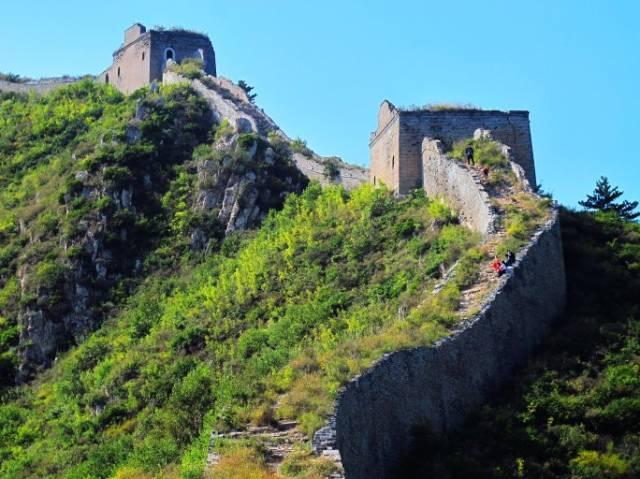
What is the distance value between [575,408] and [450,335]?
2.66m

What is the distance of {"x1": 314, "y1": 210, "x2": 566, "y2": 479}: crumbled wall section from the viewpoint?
1691 cm

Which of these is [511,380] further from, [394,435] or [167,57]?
[167,57]

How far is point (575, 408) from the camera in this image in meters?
20.3

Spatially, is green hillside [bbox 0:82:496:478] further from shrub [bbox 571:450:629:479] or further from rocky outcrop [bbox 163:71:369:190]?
shrub [bbox 571:450:629:479]

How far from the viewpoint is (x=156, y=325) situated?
32125 mm

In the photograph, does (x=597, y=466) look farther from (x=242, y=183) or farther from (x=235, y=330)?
(x=242, y=183)

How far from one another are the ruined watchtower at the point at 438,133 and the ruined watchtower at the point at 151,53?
19.8 m

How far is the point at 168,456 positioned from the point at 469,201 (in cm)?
1179

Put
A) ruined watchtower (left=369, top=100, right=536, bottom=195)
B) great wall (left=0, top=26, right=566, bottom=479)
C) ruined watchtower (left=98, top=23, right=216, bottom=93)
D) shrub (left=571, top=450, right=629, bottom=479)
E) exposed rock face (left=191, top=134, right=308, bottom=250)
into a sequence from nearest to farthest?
great wall (left=0, top=26, right=566, bottom=479) → shrub (left=571, top=450, right=629, bottom=479) → ruined watchtower (left=369, top=100, right=536, bottom=195) → exposed rock face (left=191, top=134, right=308, bottom=250) → ruined watchtower (left=98, top=23, right=216, bottom=93)

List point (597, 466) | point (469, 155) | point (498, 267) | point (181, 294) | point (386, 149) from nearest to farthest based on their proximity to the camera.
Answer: point (597, 466), point (498, 267), point (469, 155), point (181, 294), point (386, 149)

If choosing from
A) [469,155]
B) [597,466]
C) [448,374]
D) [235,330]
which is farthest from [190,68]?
[597,466]

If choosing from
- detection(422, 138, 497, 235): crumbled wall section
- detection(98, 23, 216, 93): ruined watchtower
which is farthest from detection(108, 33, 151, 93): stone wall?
detection(422, 138, 497, 235): crumbled wall section

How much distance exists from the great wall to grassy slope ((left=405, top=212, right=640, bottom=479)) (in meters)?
0.49

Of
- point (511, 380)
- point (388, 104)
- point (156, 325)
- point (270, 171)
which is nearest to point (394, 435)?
point (511, 380)
